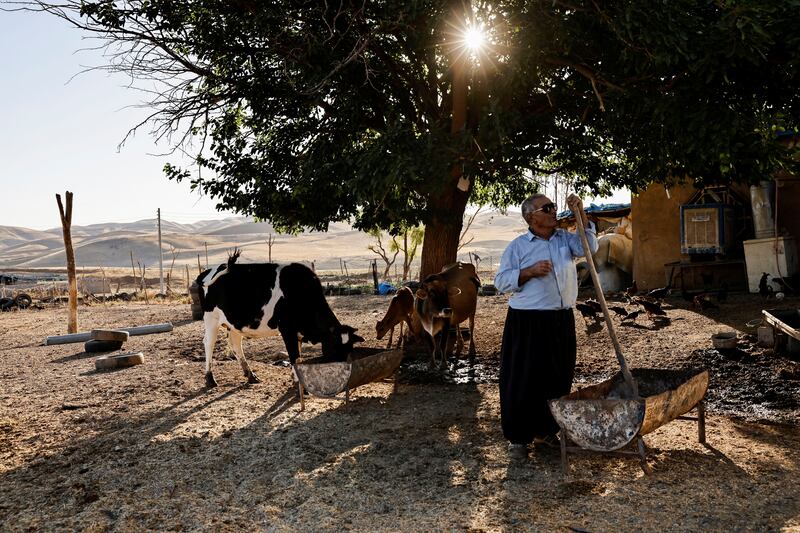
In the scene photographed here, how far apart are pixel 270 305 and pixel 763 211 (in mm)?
11096

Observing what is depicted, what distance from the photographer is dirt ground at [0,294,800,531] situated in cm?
442

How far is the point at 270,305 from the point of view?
838cm

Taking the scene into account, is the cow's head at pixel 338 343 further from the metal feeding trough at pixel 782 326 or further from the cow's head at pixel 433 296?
the metal feeding trough at pixel 782 326

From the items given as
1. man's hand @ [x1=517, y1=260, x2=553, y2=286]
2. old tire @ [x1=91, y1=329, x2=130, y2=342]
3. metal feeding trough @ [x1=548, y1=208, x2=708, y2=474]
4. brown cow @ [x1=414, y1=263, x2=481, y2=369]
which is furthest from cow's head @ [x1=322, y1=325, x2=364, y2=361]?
old tire @ [x1=91, y1=329, x2=130, y2=342]

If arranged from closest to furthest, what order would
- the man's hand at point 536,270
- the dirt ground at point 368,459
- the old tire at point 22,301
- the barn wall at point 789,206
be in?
the dirt ground at point 368,459 < the man's hand at point 536,270 < the barn wall at point 789,206 < the old tire at point 22,301

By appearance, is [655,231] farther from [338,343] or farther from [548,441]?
[548,441]

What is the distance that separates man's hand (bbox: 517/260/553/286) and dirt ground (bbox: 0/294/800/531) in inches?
56.2

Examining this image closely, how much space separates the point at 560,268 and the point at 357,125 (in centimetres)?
563

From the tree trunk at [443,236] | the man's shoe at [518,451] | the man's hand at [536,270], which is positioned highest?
the tree trunk at [443,236]

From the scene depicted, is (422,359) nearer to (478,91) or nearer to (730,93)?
(478,91)

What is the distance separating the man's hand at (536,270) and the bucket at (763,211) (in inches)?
443

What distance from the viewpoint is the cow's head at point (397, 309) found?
414 inches

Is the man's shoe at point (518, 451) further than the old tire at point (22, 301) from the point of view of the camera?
No

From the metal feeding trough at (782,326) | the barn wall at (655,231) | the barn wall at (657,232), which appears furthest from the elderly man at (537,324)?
the barn wall at (655,231)
